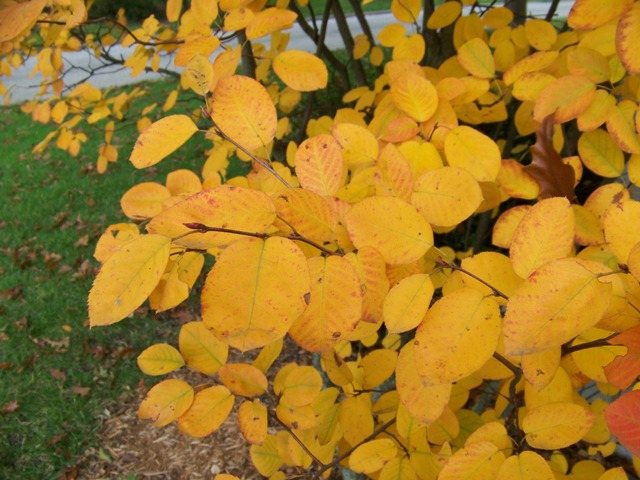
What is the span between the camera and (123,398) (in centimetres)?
262

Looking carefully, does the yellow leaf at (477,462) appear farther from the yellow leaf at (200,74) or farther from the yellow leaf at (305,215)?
the yellow leaf at (200,74)

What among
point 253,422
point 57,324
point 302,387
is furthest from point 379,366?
point 57,324

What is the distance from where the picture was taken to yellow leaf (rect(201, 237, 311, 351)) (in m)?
0.46

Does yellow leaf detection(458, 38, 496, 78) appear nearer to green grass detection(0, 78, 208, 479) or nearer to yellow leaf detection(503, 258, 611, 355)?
yellow leaf detection(503, 258, 611, 355)

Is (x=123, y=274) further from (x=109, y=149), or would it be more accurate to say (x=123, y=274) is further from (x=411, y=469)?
(x=109, y=149)

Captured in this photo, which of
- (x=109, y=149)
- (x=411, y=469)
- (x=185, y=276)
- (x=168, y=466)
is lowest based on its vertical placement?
(x=168, y=466)

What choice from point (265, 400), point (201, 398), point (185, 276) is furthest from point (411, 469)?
point (265, 400)

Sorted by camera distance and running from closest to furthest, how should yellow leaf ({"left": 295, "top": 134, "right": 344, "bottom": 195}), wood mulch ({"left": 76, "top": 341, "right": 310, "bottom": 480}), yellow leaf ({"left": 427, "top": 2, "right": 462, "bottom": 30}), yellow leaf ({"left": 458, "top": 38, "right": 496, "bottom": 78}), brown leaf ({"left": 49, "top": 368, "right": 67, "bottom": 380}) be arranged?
1. yellow leaf ({"left": 295, "top": 134, "right": 344, "bottom": 195})
2. yellow leaf ({"left": 458, "top": 38, "right": 496, "bottom": 78})
3. yellow leaf ({"left": 427, "top": 2, "right": 462, "bottom": 30})
4. wood mulch ({"left": 76, "top": 341, "right": 310, "bottom": 480})
5. brown leaf ({"left": 49, "top": 368, "right": 67, "bottom": 380})

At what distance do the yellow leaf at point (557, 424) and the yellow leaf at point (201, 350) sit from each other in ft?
1.87

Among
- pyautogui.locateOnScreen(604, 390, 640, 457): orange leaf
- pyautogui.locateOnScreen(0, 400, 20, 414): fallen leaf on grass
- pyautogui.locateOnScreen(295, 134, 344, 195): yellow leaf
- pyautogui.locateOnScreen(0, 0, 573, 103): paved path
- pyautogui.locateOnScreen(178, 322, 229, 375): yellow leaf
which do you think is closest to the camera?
pyautogui.locateOnScreen(604, 390, 640, 457): orange leaf

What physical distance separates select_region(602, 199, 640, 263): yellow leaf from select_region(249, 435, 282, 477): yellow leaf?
0.92 meters

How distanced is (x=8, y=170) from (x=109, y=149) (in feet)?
13.2

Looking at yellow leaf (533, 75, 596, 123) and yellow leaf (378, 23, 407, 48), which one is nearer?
yellow leaf (533, 75, 596, 123)

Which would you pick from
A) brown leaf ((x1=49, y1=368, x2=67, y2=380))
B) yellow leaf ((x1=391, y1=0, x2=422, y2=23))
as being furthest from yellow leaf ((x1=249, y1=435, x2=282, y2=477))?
brown leaf ((x1=49, y1=368, x2=67, y2=380))
